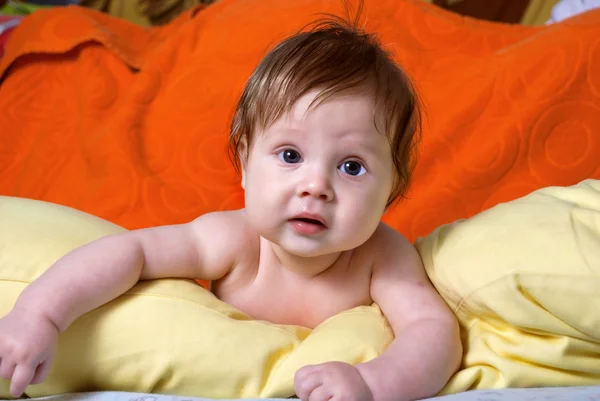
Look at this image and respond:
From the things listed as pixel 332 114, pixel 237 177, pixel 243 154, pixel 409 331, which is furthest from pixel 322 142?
pixel 237 177

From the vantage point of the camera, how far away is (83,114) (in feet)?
5.38

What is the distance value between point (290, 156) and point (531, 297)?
0.37m

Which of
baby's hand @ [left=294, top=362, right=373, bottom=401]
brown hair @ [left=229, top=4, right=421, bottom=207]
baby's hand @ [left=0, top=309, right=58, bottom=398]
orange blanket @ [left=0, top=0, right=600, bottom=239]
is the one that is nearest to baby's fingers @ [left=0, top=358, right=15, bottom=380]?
baby's hand @ [left=0, top=309, right=58, bottom=398]

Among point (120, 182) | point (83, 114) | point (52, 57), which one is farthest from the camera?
point (52, 57)

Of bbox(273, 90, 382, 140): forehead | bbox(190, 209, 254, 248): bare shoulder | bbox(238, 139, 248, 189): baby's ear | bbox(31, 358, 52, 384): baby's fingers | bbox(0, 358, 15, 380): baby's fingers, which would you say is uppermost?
bbox(273, 90, 382, 140): forehead

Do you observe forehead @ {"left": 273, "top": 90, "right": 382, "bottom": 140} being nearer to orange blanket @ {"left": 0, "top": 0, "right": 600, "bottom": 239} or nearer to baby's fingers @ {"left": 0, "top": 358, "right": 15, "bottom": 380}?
baby's fingers @ {"left": 0, "top": 358, "right": 15, "bottom": 380}

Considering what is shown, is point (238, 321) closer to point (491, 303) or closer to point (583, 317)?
point (491, 303)

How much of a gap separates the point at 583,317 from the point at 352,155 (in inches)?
14.1

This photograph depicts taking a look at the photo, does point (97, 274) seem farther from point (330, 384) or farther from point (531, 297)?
point (531, 297)

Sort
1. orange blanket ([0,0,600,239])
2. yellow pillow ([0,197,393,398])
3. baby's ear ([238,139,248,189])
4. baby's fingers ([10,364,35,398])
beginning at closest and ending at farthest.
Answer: baby's fingers ([10,364,35,398])
yellow pillow ([0,197,393,398])
baby's ear ([238,139,248,189])
orange blanket ([0,0,600,239])

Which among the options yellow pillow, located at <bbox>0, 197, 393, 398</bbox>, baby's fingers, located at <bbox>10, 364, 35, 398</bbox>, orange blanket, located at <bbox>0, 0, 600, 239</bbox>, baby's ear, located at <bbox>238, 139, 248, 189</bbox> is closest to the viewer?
baby's fingers, located at <bbox>10, 364, 35, 398</bbox>

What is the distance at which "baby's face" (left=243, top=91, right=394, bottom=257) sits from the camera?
865mm

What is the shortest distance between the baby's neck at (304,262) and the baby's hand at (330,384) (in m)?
0.28

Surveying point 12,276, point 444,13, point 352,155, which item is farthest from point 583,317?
point 444,13
